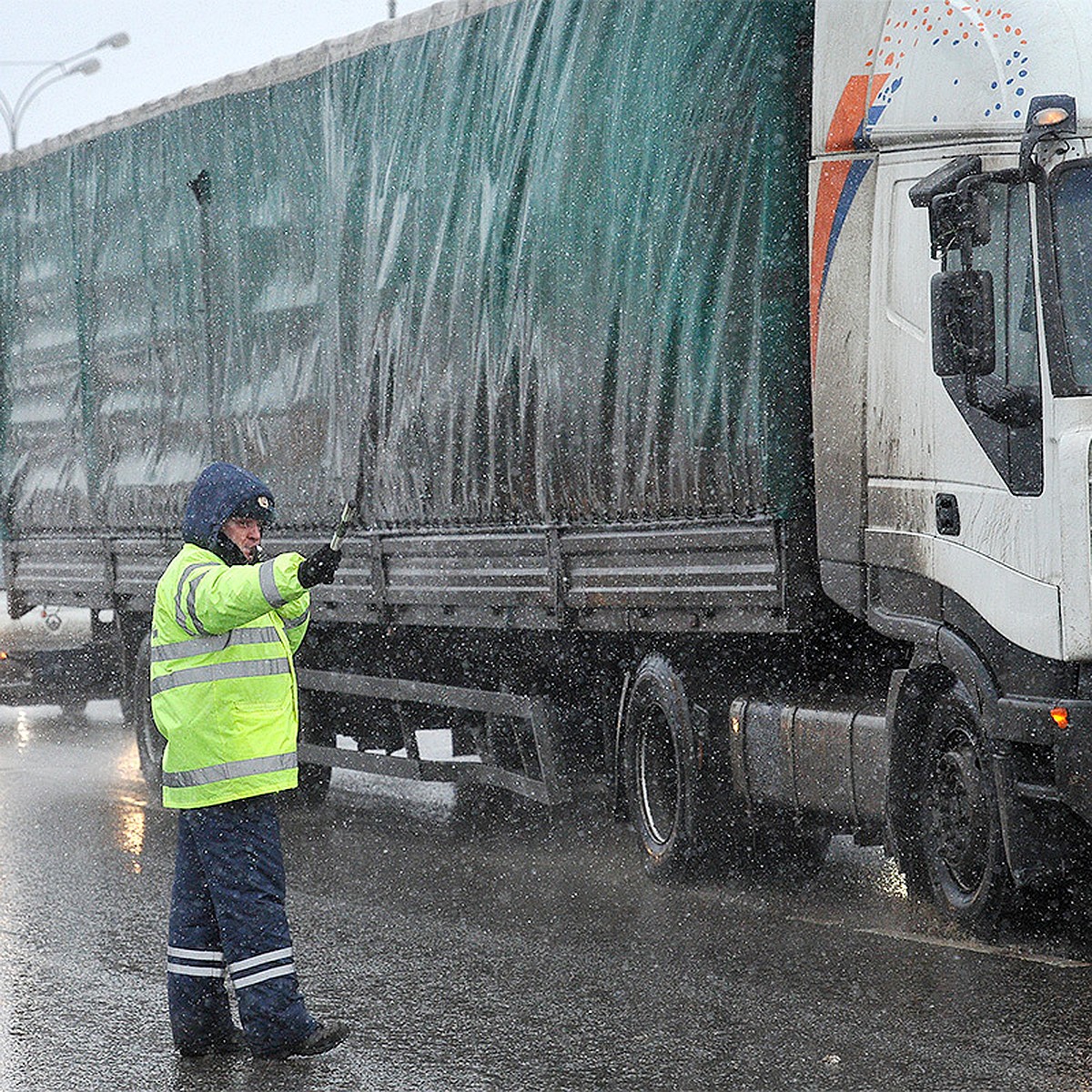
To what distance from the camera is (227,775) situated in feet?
22.5

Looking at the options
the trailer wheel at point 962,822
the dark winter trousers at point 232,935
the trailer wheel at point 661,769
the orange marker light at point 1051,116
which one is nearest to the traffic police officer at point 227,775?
the dark winter trousers at point 232,935

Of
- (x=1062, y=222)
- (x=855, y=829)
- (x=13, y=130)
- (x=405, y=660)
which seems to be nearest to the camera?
(x=1062, y=222)

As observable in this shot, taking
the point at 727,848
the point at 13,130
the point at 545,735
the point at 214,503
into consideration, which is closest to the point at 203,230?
the point at 545,735

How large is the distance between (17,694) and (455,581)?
7496 millimetres

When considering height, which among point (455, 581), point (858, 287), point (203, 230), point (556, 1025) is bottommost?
point (556, 1025)

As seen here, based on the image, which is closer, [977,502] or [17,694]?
[977,502]

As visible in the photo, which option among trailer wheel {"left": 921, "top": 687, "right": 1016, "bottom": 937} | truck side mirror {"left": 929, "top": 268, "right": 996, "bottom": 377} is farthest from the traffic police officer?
trailer wheel {"left": 921, "top": 687, "right": 1016, "bottom": 937}

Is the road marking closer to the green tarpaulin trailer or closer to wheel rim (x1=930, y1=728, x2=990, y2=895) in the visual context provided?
wheel rim (x1=930, y1=728, x2=990, y2=895)

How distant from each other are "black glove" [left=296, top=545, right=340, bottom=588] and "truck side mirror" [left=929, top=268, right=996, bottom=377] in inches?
88.1

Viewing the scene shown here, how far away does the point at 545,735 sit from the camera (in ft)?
35.6

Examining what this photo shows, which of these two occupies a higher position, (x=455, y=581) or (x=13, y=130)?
(x=13, y=130)

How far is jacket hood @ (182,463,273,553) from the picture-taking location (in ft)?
23.0

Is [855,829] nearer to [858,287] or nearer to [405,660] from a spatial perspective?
[858,287]

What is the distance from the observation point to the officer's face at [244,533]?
7.05 m
